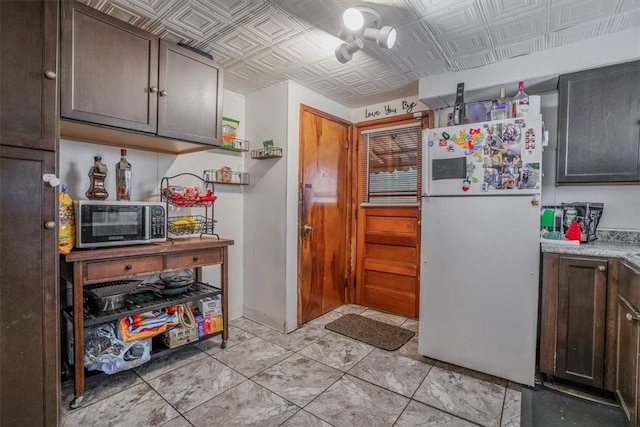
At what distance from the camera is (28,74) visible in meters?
1.24

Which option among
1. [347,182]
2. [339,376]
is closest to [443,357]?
[339,376]

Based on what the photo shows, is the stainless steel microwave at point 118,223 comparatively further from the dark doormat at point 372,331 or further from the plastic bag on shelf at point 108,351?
the dark doormat at point 372,331

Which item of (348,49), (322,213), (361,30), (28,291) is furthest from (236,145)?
(28,291)

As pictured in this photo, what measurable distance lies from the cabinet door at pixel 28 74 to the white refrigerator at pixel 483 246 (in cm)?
214

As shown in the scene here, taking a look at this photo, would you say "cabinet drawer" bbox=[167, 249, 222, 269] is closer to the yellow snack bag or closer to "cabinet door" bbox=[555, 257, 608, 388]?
the yellow snack bag

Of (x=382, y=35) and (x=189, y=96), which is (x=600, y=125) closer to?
(x=382, y=35)

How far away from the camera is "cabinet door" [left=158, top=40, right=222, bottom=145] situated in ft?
6.46

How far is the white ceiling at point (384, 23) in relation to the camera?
5.46 feet

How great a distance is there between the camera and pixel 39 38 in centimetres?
126

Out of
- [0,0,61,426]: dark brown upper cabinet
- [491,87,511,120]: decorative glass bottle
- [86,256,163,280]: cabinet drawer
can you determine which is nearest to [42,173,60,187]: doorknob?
[0,0,61,426]: dark brown upper cabinet

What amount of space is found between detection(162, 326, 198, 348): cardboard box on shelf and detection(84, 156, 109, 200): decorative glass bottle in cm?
102

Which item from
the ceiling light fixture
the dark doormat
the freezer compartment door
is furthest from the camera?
the dark doormat

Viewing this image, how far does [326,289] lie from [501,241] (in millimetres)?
1795

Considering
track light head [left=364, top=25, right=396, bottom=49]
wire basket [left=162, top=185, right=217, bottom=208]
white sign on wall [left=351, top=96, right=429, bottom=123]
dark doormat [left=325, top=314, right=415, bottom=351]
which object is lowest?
dark doormat [left=325, top=314, right=415, bottom=351]
